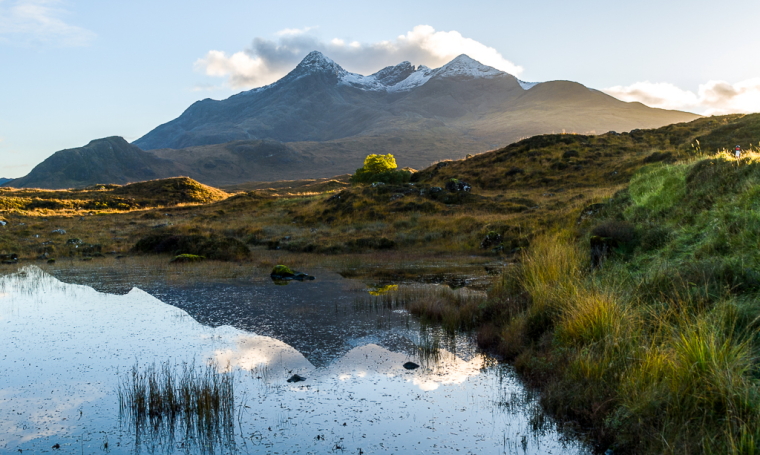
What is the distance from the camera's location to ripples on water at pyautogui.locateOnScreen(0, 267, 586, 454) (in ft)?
21.4

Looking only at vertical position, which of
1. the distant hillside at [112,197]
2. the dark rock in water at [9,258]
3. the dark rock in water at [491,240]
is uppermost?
the distant hillside at [112,197]

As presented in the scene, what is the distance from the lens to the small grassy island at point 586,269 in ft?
19.3

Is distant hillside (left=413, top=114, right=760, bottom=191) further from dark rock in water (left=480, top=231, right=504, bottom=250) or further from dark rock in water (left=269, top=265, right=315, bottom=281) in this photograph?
dark rock in water (left=269, top=265, right=315, bottom=281)

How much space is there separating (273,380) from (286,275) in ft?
36.7

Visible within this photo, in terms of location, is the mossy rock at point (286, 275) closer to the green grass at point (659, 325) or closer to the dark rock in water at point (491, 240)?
the green grass at point (659, 325)

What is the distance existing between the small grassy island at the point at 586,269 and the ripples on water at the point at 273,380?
0.89 metres

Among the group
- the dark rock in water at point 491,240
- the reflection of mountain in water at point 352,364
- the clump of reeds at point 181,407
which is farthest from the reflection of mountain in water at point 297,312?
the dark rock in water at point 491,240

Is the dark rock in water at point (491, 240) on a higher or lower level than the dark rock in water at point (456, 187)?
lower

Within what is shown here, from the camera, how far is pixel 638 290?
9078 millimetres

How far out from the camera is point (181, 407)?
7.43 m

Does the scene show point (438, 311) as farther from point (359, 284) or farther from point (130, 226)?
point (130, 226)

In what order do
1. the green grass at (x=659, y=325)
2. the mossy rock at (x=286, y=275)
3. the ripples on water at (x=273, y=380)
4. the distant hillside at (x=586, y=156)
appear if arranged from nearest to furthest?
the green grass at (x=659, y=325) → the ripples on water at (x=273, y=380) → the mossy rock at (x=286, y=275) → the distant hillside at (x=586, y=156)

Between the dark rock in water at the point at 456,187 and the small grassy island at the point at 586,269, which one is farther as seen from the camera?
the dark rock in water at the point at 456,187

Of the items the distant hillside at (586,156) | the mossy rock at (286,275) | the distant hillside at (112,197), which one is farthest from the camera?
the distant hillside at (112,197)
